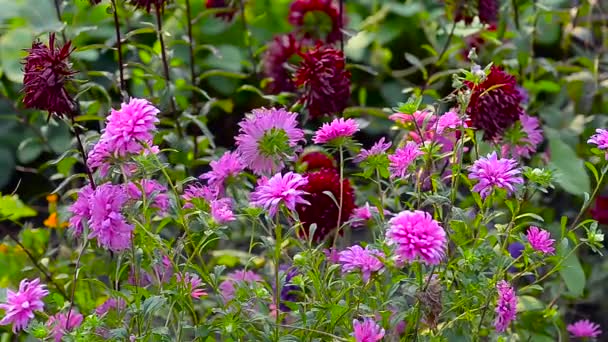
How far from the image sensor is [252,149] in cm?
112

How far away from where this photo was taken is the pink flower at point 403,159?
117cm

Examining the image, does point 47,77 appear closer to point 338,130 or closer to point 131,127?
point 131,127

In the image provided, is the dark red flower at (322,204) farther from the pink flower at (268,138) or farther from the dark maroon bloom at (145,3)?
the dark maroon bloom at (145,3)

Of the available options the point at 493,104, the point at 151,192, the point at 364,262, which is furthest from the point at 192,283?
the point at 493,104

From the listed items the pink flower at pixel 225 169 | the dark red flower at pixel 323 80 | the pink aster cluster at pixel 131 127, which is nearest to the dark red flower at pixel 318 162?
the dark red flower at pixel 323 80

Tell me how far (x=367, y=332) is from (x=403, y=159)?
8.8 inches

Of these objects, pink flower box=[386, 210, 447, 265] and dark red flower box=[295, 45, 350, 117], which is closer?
pink flower box=[386, 210, 447, 265]

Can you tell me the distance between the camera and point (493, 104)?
1.33 metres

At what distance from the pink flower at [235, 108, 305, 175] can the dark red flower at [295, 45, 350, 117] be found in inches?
10.7

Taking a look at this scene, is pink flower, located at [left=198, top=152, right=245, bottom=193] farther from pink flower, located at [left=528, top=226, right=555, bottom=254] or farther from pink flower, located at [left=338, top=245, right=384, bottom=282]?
pink flower, located at [left=528, top=226, right=555, bottom=254]

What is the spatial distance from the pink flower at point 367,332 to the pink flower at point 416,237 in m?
0.16

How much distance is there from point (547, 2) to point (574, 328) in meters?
0.77

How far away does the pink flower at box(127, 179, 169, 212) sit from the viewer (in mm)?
1124

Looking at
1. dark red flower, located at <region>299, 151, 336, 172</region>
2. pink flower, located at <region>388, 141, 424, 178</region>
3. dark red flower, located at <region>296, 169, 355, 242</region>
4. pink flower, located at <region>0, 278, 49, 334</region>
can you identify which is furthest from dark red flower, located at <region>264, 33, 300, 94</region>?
pink flower, located at <region>0, 278, 49, 334</region>
